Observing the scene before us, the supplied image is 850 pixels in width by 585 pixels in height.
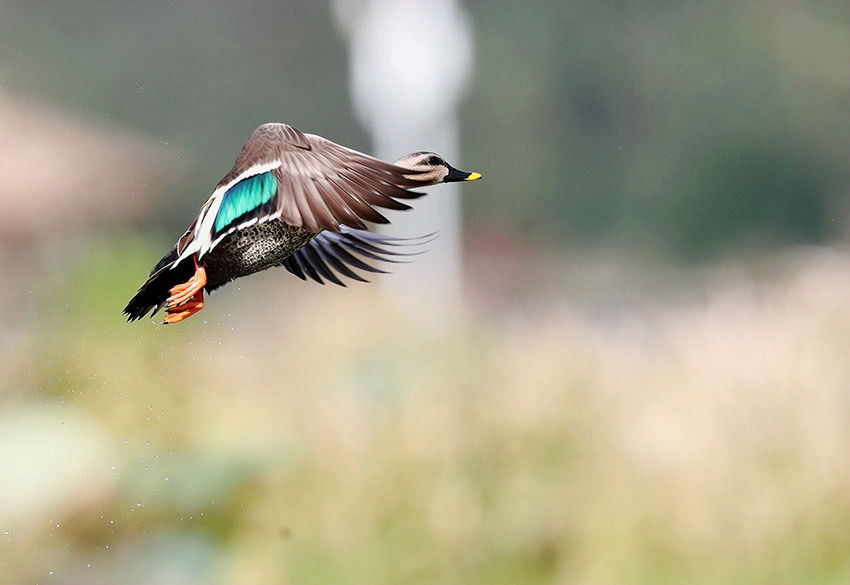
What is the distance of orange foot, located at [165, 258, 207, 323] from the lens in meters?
0.92

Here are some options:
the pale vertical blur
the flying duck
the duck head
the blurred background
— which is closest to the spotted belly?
the flying duck

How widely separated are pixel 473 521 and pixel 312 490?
300mm

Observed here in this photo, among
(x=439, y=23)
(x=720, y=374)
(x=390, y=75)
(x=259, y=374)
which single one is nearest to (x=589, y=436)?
(x=720, y=374)

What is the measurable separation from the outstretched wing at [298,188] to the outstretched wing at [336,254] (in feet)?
0.47

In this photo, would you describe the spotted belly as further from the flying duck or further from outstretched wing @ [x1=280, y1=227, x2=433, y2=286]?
outstretched wing @ [x1=280, y1=227, x2=433, y2=286]

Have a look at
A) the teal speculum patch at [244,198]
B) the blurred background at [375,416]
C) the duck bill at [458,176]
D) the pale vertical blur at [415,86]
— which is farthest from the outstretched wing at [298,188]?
the pale vertical blur at [415,86]

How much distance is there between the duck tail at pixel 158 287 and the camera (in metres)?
0.94

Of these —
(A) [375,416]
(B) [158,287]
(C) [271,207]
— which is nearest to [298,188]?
(C) [271,207]

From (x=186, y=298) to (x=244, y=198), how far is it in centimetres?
8

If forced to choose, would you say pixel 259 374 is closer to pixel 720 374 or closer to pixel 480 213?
pixel 720 374

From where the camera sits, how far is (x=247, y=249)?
957 millimetres

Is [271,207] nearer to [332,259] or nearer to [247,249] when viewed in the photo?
[247,249]

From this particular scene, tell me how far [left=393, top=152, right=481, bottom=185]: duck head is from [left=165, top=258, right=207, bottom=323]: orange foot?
0.17 m

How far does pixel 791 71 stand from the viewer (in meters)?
6.09
